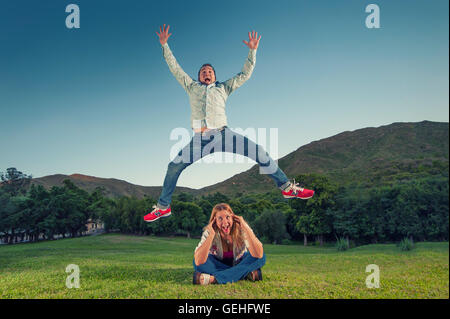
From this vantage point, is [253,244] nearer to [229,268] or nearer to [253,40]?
[229,268]

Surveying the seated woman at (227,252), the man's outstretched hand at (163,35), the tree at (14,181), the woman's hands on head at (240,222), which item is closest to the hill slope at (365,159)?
the seated woman at (227,252)

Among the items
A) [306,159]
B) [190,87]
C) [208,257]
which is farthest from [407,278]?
[306,159]

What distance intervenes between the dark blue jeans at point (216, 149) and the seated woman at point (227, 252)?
1011mm

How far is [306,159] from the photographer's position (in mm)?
26219

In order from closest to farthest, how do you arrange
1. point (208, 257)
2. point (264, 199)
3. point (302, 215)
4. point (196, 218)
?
point (208, 257) < point (302, 215) < point (196, 218) < point (264, 199)

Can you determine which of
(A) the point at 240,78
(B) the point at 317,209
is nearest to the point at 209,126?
(A) the point at 240,78

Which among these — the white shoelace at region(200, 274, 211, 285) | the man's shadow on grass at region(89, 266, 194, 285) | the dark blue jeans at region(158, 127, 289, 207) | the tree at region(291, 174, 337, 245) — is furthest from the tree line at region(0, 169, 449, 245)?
the white shoelace at region(200, 274, 211, 285)

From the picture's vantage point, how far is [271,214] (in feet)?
96.4

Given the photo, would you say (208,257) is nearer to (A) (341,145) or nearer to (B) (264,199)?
(A) (341,145)

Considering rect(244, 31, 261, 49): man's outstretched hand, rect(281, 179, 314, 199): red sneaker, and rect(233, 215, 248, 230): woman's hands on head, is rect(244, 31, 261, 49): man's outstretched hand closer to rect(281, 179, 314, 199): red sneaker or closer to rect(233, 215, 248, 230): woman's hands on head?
rect(281, 179, 314, 199): red sneaker

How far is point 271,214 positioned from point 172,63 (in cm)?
2589

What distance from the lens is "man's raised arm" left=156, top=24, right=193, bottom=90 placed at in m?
5.40

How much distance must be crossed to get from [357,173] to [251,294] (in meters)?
26.8

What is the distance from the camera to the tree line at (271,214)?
21562mm
